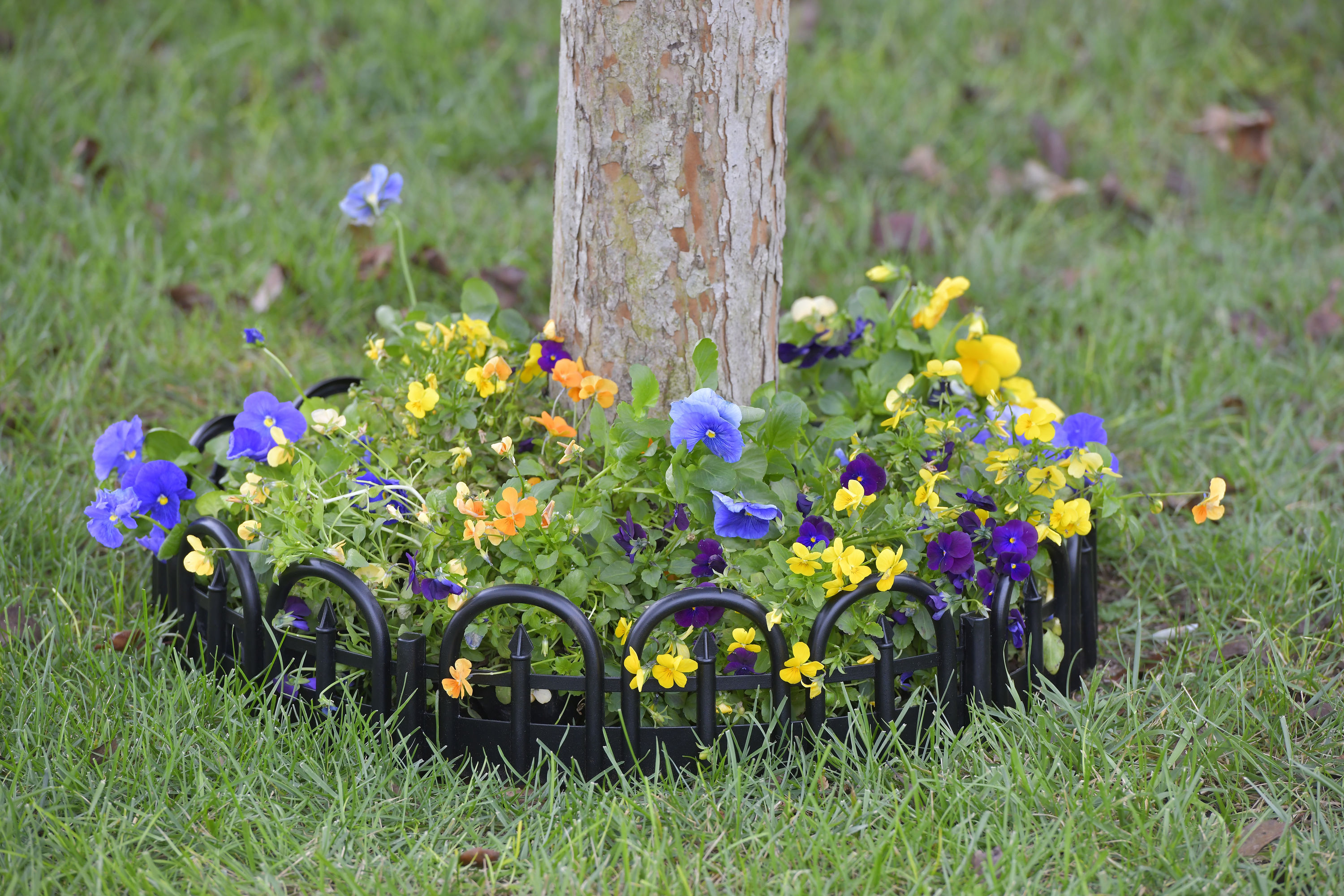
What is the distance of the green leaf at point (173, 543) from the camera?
207 centimetres

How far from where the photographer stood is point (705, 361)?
199cm

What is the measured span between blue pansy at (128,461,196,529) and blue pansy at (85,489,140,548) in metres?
0.03

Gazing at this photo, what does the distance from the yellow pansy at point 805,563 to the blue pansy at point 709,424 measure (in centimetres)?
19

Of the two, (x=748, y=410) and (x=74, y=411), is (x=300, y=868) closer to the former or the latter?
(x=748, y=410)

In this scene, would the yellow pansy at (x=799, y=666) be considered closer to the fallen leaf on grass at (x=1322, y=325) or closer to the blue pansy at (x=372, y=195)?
the blue pansy at (x=372, y=195)

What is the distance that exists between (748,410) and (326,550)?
0.75 m

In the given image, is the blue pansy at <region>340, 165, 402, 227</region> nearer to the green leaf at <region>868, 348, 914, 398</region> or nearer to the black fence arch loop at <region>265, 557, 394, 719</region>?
the black fence arch loop at <region>265, 557, 394, 719</region>

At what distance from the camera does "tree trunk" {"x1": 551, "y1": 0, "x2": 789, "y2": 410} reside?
78.5 inches

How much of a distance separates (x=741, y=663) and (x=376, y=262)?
6.38ft

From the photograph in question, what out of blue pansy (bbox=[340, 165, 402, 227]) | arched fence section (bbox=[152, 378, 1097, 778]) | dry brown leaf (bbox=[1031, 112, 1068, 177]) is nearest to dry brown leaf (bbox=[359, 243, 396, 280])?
blue pansy (bbox=[340, 165, 402, 227])

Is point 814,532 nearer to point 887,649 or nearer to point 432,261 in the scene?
point 887,649

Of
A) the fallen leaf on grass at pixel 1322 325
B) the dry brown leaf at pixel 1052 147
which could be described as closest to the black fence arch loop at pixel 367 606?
the fallen leaf on grass at pixel 1322 325

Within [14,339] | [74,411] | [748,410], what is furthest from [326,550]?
[14,339]

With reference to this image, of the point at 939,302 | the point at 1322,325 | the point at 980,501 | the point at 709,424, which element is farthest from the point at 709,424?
the point at 1322,325
